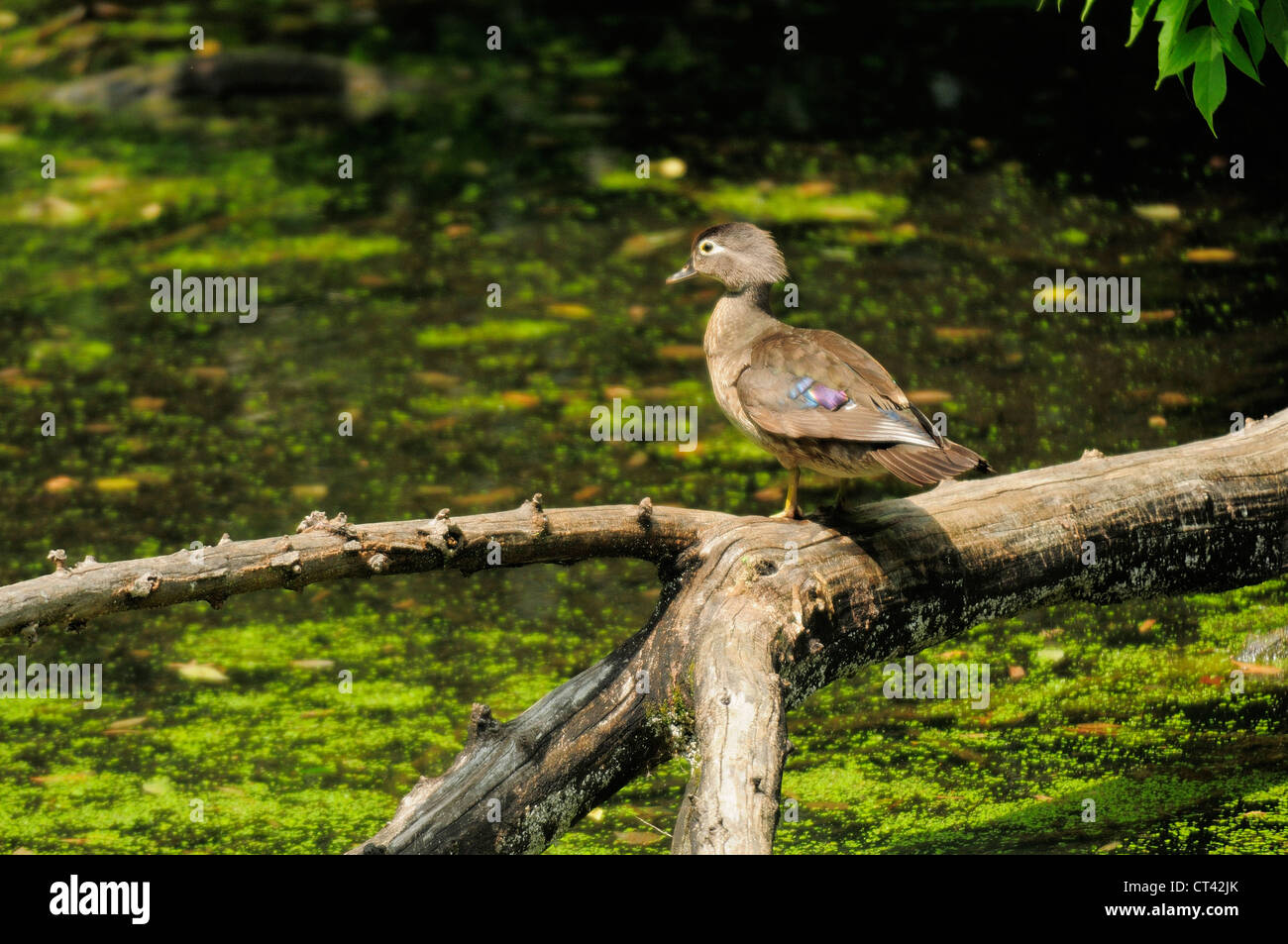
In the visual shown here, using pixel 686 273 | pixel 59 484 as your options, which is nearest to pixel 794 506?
pixel 686 273

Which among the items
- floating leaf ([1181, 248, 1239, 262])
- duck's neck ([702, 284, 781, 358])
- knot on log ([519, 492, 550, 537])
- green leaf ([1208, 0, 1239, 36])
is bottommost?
knot on log ([519, 492, 550, 537])

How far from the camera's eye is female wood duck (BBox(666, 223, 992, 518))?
9.85 feet

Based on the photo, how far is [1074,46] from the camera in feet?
34.1

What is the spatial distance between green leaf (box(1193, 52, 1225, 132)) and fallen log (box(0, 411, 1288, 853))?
0.99 meters

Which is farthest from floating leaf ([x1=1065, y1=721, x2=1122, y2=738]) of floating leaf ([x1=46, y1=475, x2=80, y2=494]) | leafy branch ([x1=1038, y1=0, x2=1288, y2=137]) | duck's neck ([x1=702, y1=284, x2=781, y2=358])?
floating leaf ([x1=46, y1=475, x2=80, y2=494])

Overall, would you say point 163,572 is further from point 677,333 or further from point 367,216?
point 367,216

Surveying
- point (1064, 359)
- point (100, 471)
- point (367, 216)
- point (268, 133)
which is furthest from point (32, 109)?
point (1064, 359)

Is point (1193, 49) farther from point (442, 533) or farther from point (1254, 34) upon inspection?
point (442, 533)

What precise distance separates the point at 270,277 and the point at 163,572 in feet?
16.5

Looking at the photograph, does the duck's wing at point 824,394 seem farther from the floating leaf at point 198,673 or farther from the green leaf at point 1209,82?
the floating leaf at point 198,673

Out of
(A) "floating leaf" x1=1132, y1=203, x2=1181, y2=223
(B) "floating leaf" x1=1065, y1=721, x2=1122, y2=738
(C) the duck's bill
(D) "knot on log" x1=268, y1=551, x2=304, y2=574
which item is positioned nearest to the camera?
(D) "knot on log" x1=268, y1=551, x2=304, y2=574

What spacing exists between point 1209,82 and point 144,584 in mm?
2353

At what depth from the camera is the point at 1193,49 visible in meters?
3.06

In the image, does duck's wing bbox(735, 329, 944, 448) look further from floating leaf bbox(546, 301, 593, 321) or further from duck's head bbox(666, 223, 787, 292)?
floating leaf bbox(546, 301, 593, 321)
